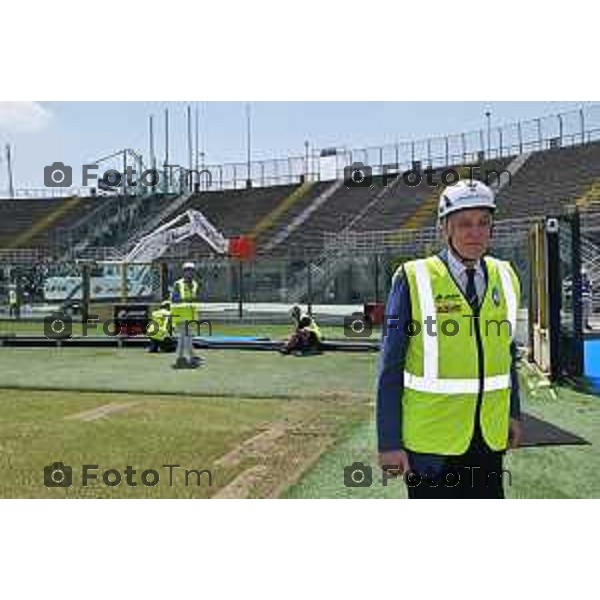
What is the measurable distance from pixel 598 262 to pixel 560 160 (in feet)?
24.3

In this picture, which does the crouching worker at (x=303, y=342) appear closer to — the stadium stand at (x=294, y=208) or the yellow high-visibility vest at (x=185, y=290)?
the yellow high-visibility vest at (x=185, y=290)

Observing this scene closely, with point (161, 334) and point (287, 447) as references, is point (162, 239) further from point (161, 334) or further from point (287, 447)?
point (287, 447)

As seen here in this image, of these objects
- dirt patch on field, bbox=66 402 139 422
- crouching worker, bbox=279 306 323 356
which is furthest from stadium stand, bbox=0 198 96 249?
dirt patch on field, bbox=66 402 139 422

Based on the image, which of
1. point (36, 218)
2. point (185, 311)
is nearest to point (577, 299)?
point (185, 311)

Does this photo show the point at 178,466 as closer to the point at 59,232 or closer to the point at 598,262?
the point at 598,262

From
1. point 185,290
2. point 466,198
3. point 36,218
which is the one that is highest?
point 36,218

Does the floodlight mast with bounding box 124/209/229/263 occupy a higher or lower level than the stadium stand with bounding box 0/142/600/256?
→ lower

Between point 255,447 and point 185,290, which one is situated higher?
point 185,290

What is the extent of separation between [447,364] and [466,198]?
2.37 feet

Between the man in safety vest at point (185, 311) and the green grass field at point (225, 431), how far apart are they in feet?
1.39

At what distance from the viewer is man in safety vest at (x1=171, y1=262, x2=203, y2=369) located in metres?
12.4

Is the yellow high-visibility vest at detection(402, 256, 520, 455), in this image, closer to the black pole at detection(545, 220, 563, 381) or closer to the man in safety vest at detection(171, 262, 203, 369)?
the black pole at detection(545, 220, 563, 381)

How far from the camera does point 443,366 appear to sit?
3586mm

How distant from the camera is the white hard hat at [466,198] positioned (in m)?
3.54
